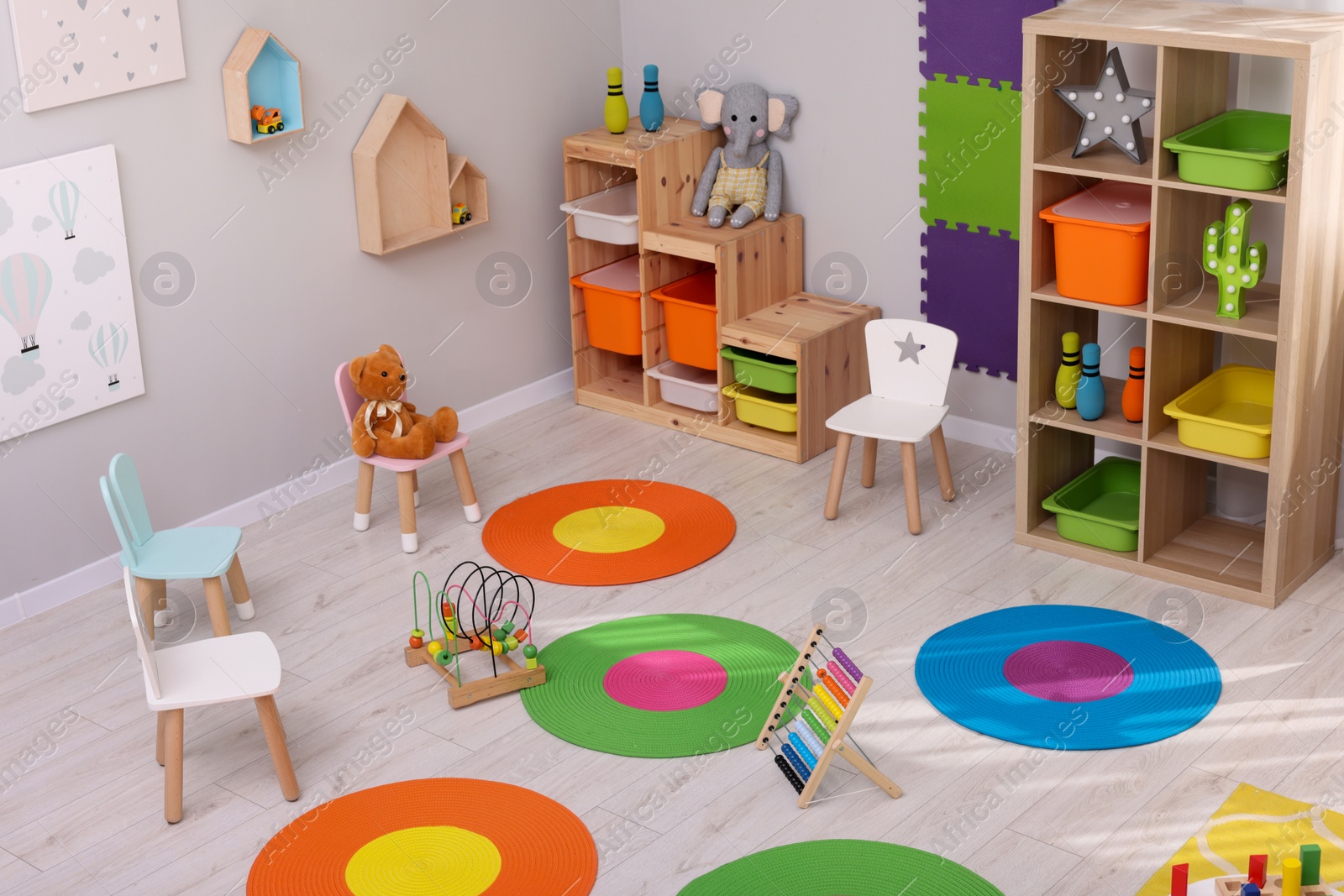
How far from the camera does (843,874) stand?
3020mm

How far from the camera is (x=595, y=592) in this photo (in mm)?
4203

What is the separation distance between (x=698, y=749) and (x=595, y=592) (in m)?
0.84

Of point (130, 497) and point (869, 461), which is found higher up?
point (130, 497)

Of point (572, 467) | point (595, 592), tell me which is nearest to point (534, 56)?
point (572, 467)

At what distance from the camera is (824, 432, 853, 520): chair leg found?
4.46m

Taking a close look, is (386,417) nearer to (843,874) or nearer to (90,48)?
(90,48)

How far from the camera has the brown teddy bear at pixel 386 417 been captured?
14.5 ft

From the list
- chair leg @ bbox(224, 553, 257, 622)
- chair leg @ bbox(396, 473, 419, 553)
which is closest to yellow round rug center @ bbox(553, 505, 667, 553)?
chair leg @ bbox(396, 473, 419, 553)

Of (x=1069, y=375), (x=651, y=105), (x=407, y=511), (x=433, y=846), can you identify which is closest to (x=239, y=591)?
(x=407, y=511)

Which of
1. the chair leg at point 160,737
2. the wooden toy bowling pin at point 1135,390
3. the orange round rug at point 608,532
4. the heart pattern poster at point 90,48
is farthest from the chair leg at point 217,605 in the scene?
the wooden toy bowling pin at point 1135,390

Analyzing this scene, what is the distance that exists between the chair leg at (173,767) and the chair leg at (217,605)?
0.53 meters

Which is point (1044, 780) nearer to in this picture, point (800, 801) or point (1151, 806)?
point (1151, 806)

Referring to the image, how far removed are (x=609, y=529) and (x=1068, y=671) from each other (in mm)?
1467

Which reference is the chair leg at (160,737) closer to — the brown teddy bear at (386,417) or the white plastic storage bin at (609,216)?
the brown teddy bear at (386,417)
